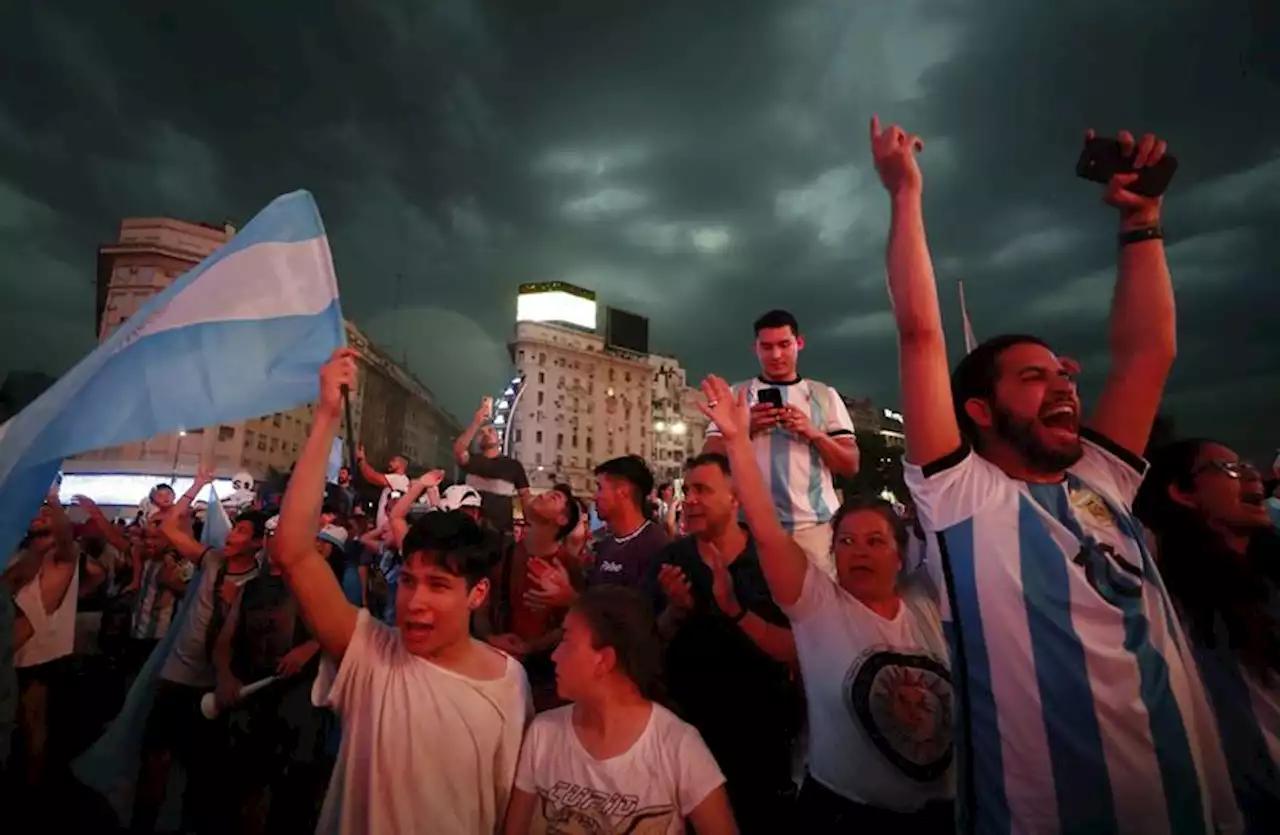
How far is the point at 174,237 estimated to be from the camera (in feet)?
191

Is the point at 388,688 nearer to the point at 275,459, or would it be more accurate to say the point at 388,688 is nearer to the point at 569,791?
the point at 569,791

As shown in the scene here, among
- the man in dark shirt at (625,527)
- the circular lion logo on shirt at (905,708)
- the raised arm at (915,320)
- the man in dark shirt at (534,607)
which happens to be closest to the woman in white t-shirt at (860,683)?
the circular lion logo on shirt at (905,708)

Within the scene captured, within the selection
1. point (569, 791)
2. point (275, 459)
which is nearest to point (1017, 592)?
point (569, 791)

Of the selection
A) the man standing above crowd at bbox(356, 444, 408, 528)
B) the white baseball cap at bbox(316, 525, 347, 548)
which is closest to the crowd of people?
the white baseball cap at bbox(316, 525, 347, 548)

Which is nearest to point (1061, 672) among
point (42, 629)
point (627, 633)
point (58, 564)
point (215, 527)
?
point (627, 633)

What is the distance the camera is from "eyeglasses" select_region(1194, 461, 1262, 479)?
2.67 meters

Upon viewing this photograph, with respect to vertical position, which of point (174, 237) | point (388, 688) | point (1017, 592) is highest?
point (174, 237)

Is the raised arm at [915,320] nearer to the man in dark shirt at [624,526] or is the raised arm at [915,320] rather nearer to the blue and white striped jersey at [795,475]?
the blue and white striped jersey at [795,475]

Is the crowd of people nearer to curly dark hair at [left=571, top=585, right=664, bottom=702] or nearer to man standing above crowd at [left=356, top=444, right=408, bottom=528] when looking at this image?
curly dark hair at [left=571, top=585, right=664, bottom=702]

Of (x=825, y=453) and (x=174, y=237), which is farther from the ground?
(x=174, y=237)

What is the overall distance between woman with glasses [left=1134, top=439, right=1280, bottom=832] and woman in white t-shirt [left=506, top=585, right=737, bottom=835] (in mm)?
1942

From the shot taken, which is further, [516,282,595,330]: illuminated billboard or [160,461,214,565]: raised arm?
[516,282,595,330]: illuminated billboard

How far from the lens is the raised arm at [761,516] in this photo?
2449mm

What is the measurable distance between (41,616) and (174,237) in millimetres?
67683
